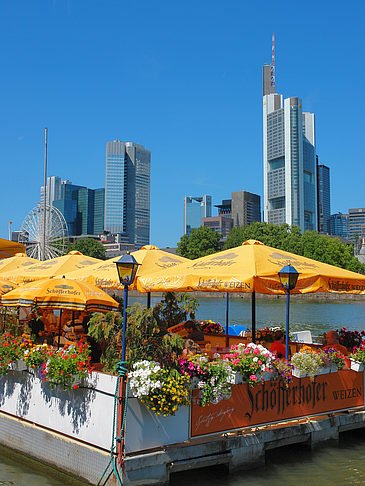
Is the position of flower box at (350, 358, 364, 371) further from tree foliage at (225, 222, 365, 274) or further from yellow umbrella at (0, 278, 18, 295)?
tree foliage at (225, 222, 365, 274)

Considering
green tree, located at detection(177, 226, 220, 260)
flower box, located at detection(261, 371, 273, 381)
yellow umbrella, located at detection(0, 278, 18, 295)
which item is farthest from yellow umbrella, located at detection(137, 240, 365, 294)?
green tree, located at detection(177, 226, 220, 260)

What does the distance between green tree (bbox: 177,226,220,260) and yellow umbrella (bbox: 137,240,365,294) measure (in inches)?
4472

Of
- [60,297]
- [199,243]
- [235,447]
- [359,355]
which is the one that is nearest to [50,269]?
[60,297]

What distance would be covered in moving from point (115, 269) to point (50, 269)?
4.14 meters

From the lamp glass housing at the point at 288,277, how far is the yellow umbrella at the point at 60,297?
343 cm

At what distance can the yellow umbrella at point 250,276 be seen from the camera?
9938 mm

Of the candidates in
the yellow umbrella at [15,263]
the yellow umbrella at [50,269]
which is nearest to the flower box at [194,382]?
the yellow umbrella at [50,269]

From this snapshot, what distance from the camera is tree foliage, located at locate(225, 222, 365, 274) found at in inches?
4018

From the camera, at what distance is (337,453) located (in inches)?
408

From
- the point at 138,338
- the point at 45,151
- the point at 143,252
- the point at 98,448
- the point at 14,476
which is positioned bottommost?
the point at 14,476

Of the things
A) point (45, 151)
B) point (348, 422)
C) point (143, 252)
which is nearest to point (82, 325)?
point (143, 252)

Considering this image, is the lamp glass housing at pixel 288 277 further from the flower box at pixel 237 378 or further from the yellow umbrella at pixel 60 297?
the yellow umbrella at pixel 60 297

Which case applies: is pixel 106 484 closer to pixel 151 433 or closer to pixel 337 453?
pixel 151 433

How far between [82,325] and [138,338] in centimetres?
595
